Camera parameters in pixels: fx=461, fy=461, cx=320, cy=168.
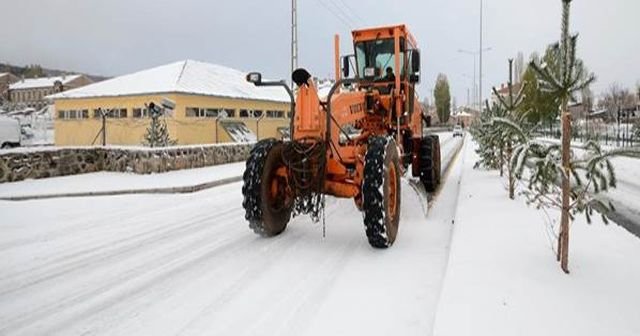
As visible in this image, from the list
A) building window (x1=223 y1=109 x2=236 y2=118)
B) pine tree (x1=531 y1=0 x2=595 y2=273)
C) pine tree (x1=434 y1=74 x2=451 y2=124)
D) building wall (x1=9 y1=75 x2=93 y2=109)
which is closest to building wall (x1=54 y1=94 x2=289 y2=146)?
building window (x1=223 y1=109 x2=236 y2=118)

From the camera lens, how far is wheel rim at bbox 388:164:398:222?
6.45 m

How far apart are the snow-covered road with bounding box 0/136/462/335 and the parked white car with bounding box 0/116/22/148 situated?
786 inches

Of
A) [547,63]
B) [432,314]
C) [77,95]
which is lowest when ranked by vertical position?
[432,314]

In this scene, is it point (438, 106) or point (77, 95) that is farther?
point (438, 106)

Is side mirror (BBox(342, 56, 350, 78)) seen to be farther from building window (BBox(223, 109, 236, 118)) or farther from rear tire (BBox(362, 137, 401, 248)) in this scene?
building window (BBox(223, 109, 236, 118))

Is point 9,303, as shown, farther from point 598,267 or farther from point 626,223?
point 626,223

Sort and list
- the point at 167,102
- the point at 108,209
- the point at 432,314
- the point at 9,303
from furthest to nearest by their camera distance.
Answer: the point at 167,102 < the point at 108,209 < the point at 9,303 < the point at 432,314

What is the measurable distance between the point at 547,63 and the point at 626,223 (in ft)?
15.7

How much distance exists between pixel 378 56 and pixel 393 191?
3.95 meters

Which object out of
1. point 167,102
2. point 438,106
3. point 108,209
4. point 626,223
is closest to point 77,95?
point 167,102

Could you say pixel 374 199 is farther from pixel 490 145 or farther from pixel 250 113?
pixel 250 113

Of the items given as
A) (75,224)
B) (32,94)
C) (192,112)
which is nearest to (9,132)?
(192,112)

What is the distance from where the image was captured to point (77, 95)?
27.5m

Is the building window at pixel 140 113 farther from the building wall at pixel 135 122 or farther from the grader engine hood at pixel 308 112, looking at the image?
the grader engine hood at pixel 308 112
